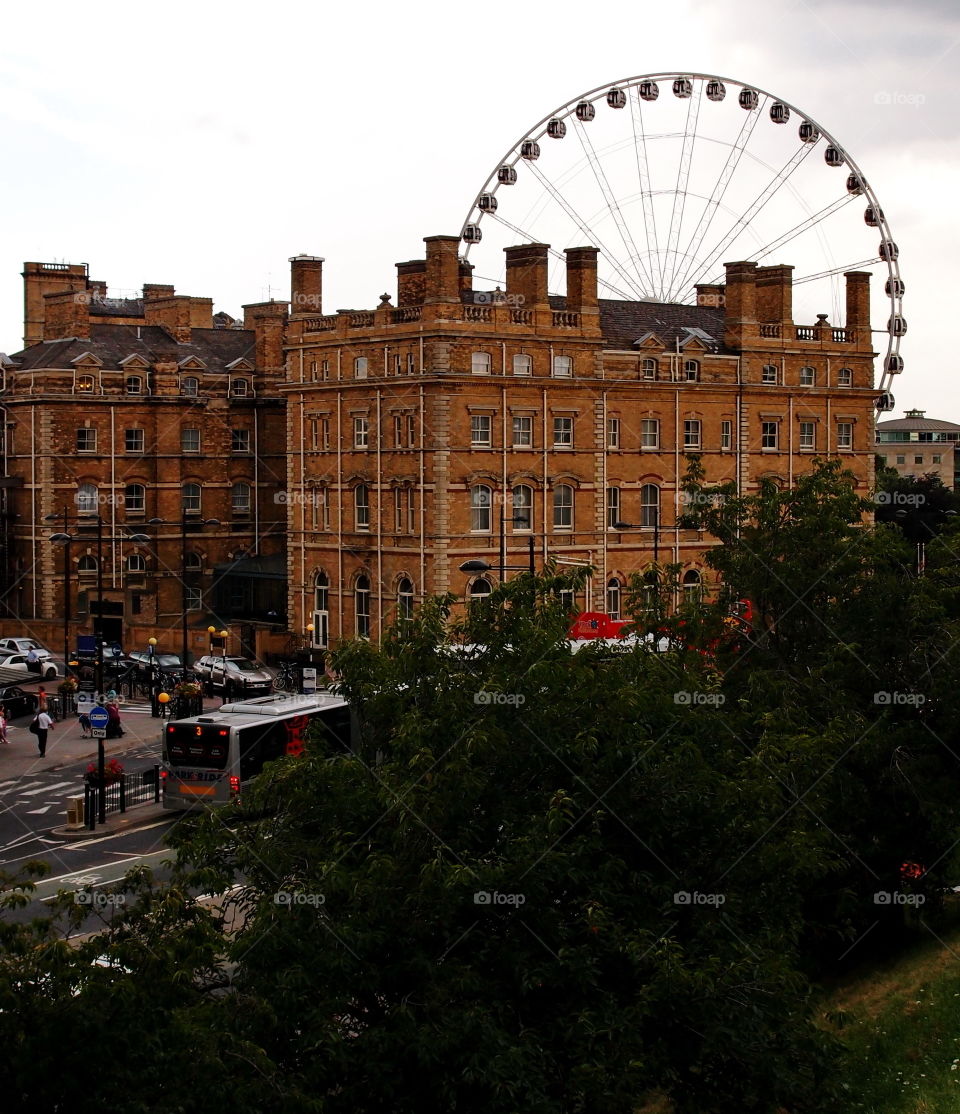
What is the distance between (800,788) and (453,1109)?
8.97 m

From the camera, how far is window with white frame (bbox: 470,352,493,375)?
63750 millimetres

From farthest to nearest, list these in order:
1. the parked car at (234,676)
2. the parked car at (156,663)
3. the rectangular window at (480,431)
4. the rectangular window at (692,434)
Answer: the rectangular window at (692,434) < the rectangular window at (480,431) < the parked car at (156,663) < the parked car at (234,676)

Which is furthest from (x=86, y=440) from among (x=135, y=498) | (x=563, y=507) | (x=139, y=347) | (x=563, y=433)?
(x=563, y=507)

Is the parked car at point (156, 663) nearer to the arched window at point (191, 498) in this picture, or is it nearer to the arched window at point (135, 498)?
the arched window at point (135, 498)

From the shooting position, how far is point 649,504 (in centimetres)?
6956

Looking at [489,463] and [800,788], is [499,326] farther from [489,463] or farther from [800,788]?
[800,788]

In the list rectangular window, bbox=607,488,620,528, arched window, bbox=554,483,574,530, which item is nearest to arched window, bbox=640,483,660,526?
rectangular window, bbox=607,488,620,528

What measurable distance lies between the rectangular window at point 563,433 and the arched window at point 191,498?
22862mm

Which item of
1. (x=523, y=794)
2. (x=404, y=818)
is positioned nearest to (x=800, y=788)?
(x=523, y=794)

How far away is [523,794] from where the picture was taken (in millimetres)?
21328

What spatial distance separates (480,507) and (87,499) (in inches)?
916

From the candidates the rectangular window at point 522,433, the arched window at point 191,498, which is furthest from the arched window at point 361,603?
the arched window at point 191,498

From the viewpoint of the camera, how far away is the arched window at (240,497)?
82625mm

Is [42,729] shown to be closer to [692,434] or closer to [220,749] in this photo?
[220,749]
